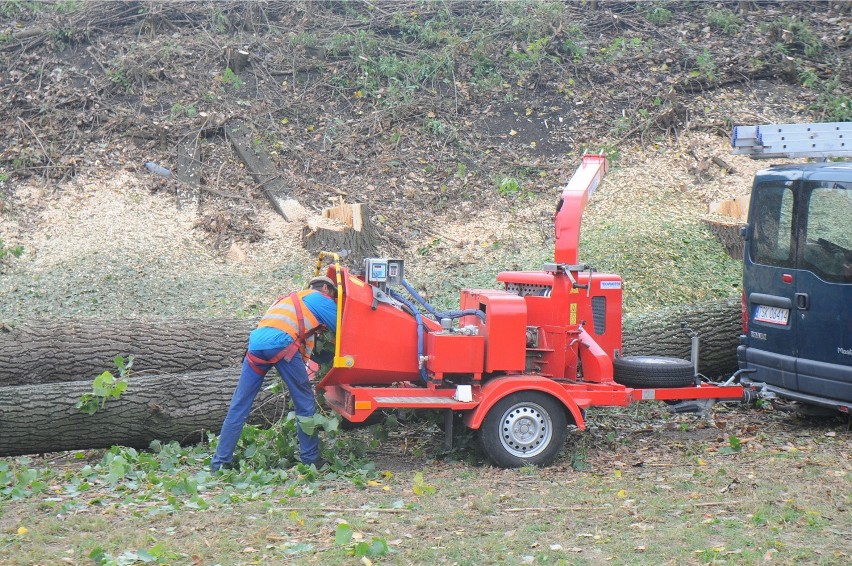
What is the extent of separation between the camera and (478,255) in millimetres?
12930

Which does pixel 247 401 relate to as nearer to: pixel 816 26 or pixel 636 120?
pixel 636 120

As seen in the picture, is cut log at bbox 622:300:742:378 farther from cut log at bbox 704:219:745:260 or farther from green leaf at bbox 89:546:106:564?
green leaf at bbox 89:546:106:564

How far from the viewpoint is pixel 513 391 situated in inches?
265

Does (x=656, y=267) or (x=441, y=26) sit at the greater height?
(x=441, y=26)

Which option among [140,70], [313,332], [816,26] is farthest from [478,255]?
[816,26]

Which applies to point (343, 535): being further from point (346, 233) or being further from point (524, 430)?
point (346, 233)

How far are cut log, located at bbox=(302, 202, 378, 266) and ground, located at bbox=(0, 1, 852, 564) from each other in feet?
1.46

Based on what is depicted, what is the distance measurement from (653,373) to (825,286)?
163 cm

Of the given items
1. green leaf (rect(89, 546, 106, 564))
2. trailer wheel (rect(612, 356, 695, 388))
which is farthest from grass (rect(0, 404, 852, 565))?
trailer wheel (rect(612, 356, 695, 388))

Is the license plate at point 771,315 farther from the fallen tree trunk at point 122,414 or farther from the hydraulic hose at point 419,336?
the fallen tree trunk at point 122,414

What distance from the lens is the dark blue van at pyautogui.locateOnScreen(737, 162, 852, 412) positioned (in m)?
7.38

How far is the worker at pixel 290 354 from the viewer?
666 cm

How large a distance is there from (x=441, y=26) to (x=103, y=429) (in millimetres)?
12617

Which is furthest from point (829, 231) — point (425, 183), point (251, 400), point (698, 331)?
point (425, 183)
